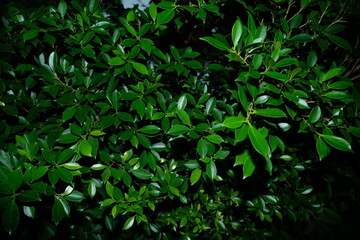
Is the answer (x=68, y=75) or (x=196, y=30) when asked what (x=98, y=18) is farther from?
(x=196, y=30)

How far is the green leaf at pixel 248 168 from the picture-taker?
34.1 inches

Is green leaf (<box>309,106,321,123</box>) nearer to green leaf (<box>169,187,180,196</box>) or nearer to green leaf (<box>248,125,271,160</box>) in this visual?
green leaf (<box>248,125,271,160</box>)

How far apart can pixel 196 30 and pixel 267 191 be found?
4.63 ft

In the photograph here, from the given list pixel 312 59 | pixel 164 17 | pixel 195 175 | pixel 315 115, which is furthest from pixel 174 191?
pixel 312 59

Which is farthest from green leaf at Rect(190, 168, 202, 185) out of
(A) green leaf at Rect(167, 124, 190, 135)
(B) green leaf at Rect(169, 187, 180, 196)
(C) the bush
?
(A) green leaf at Rect(167, 124, 190, 135)

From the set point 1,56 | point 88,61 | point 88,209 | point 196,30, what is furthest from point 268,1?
point 88,209

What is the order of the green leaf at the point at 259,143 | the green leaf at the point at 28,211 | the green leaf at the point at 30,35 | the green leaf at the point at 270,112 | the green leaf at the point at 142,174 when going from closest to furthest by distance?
the green leaf at the point at 259,143 → the green leaf at the point at 270,112 → the green leaf at the point at 28,211 → the green leaf at the point at 30,35 → the green leaf at the point at 142,174

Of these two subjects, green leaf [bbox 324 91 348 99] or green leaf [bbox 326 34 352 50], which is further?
green leaf [bbox 326 34 352 50]

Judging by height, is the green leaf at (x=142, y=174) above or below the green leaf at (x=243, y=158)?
below

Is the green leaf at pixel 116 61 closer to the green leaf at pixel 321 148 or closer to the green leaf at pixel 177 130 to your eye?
the green leaf at pixel 177 130

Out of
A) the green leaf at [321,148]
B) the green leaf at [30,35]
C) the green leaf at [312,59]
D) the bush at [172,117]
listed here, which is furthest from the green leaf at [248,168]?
the green leaf at [30,35]

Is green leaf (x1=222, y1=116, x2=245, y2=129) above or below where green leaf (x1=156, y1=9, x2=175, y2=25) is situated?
below

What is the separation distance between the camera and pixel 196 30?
1.84 m

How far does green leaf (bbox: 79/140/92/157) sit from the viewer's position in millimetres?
1033
